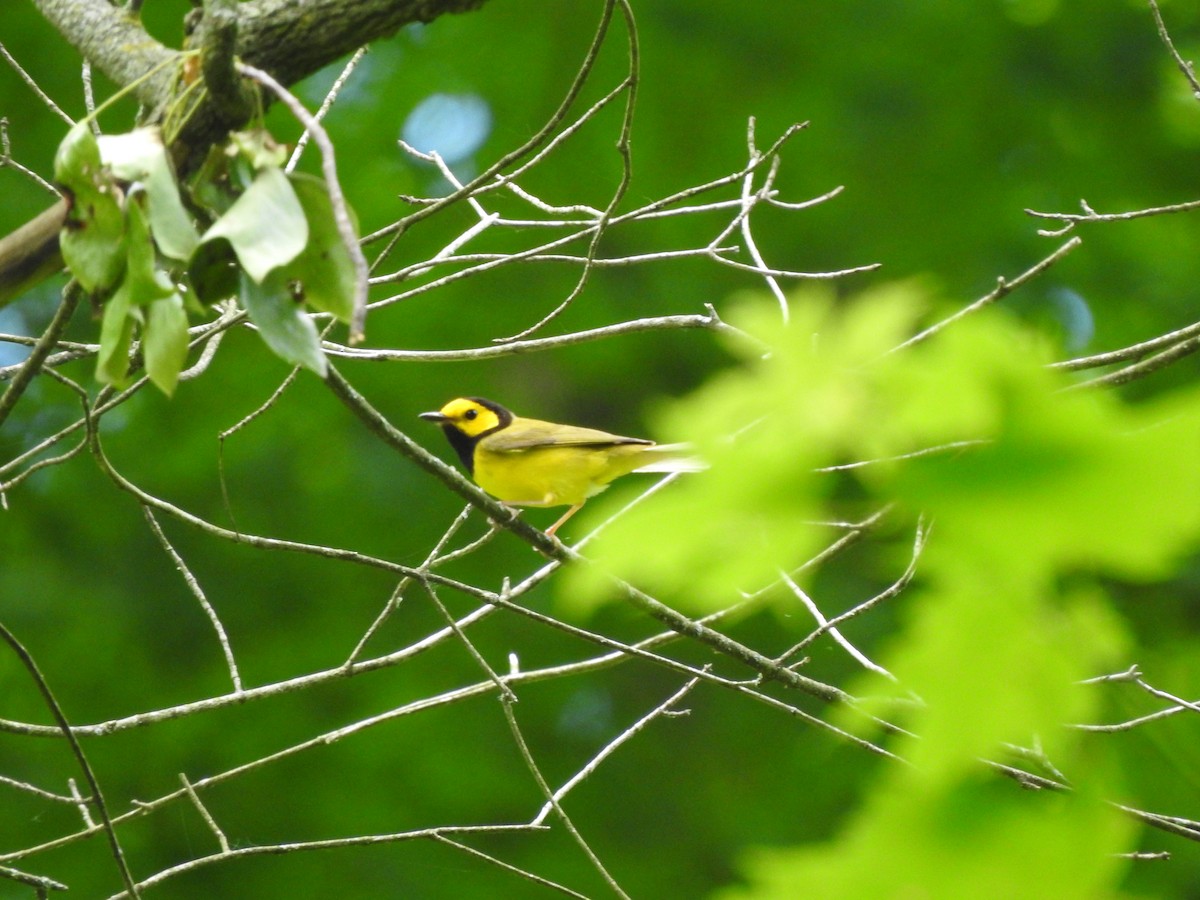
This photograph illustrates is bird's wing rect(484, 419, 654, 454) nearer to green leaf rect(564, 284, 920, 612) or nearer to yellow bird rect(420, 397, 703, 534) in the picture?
yellow bird rect(420, 397, 703, 534)

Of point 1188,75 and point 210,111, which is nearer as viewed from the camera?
point 210,111

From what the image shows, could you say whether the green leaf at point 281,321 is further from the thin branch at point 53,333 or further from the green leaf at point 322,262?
the thin branch at point 53,333

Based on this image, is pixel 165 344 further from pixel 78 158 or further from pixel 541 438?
pixel 541 438

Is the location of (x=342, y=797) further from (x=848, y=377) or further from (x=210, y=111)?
(x=848, y=377)

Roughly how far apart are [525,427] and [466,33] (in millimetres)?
6225

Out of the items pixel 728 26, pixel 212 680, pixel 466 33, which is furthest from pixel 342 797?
pixel 728 26

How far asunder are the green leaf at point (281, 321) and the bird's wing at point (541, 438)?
344 cm

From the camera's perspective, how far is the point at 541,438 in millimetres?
5512

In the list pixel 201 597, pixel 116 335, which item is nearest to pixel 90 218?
pixel 116 335

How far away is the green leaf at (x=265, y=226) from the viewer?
1.79 meters

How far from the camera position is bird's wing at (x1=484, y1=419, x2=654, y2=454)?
542 cm

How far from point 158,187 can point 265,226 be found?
0.55 feet

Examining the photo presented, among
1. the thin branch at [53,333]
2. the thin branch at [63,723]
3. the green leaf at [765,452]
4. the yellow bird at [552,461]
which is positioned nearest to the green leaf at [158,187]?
the thin branch at [53,333]

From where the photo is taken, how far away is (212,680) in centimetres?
881
